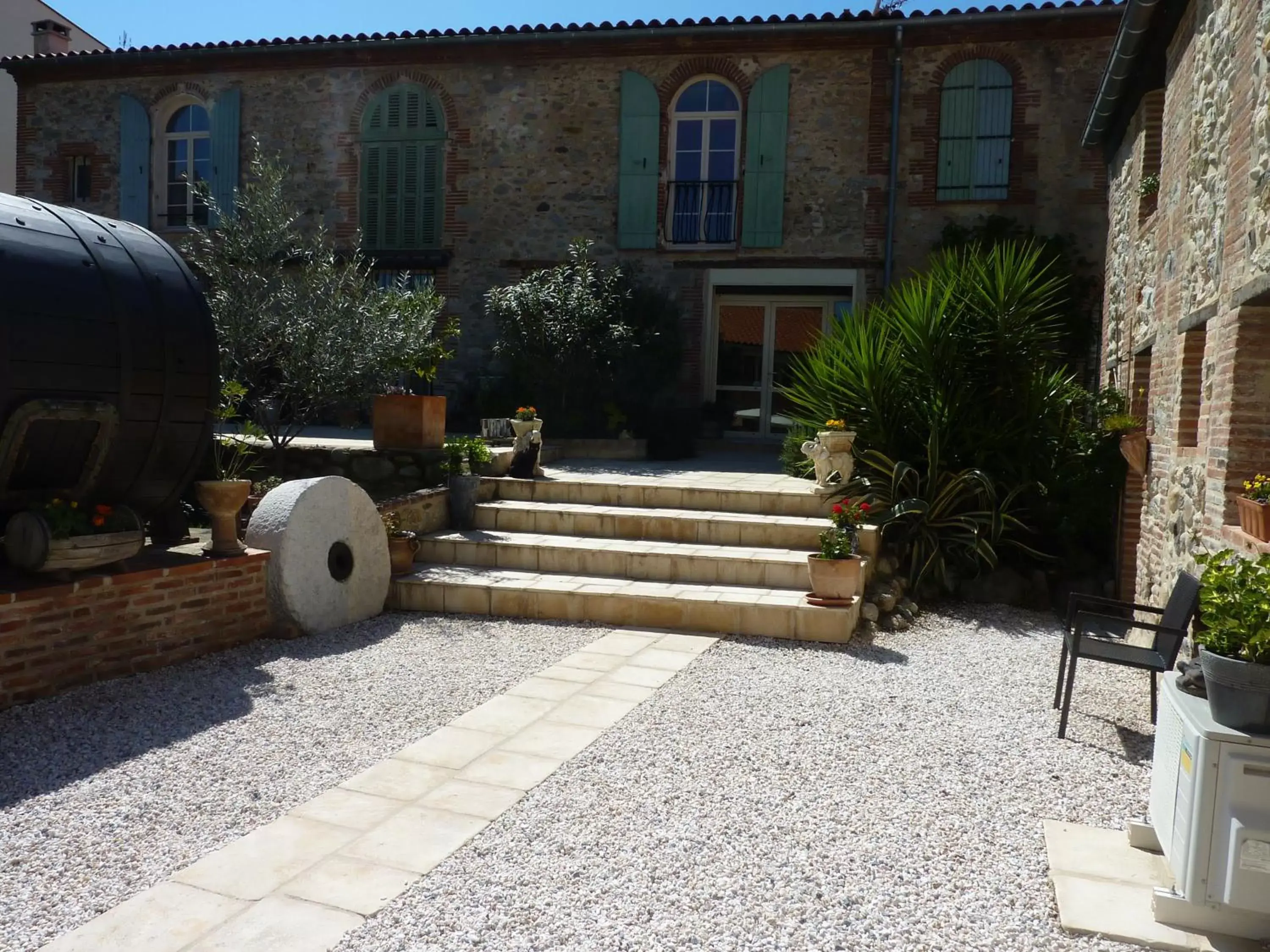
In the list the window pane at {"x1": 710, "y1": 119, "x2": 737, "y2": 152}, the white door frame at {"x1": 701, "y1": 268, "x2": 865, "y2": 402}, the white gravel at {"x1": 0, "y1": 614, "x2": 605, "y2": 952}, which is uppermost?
the window pane at {"x1": 710, "y1": 119, "x2": 737, "y2": 152}

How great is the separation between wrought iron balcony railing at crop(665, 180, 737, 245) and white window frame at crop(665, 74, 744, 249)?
0.5 inches

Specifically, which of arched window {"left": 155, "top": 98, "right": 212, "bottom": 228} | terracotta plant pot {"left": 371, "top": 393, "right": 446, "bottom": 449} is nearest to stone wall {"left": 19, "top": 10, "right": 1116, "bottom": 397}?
arched window {"left": 155, "top": 98, "right": 212, "bottom": 228}

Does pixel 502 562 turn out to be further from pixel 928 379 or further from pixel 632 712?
pixel 928 379

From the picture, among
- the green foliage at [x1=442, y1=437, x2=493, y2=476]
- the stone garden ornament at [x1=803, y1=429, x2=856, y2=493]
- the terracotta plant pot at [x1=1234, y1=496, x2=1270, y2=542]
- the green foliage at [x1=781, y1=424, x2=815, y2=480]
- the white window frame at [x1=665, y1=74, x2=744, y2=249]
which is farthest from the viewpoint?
the white window frame at [x1=665, y1=74, x2=744, y2=249]

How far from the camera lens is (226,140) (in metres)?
14.0

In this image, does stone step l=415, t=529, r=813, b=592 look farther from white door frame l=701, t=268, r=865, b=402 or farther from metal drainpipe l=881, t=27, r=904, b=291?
metal drainpipe l=881, t=27, r=904, b=291

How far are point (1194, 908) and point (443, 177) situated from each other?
12812mm

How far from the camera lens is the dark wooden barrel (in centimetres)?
447

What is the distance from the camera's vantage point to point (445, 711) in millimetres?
4578

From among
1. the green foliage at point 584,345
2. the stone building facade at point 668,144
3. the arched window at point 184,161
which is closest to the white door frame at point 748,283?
the stone building facade at point 668,144

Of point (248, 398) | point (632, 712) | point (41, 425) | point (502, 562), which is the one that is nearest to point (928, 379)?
point (502, 562)

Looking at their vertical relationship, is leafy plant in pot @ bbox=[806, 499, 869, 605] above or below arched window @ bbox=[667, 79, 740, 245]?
below

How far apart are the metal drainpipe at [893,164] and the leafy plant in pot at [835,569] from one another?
6.80m

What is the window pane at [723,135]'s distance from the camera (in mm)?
13039
